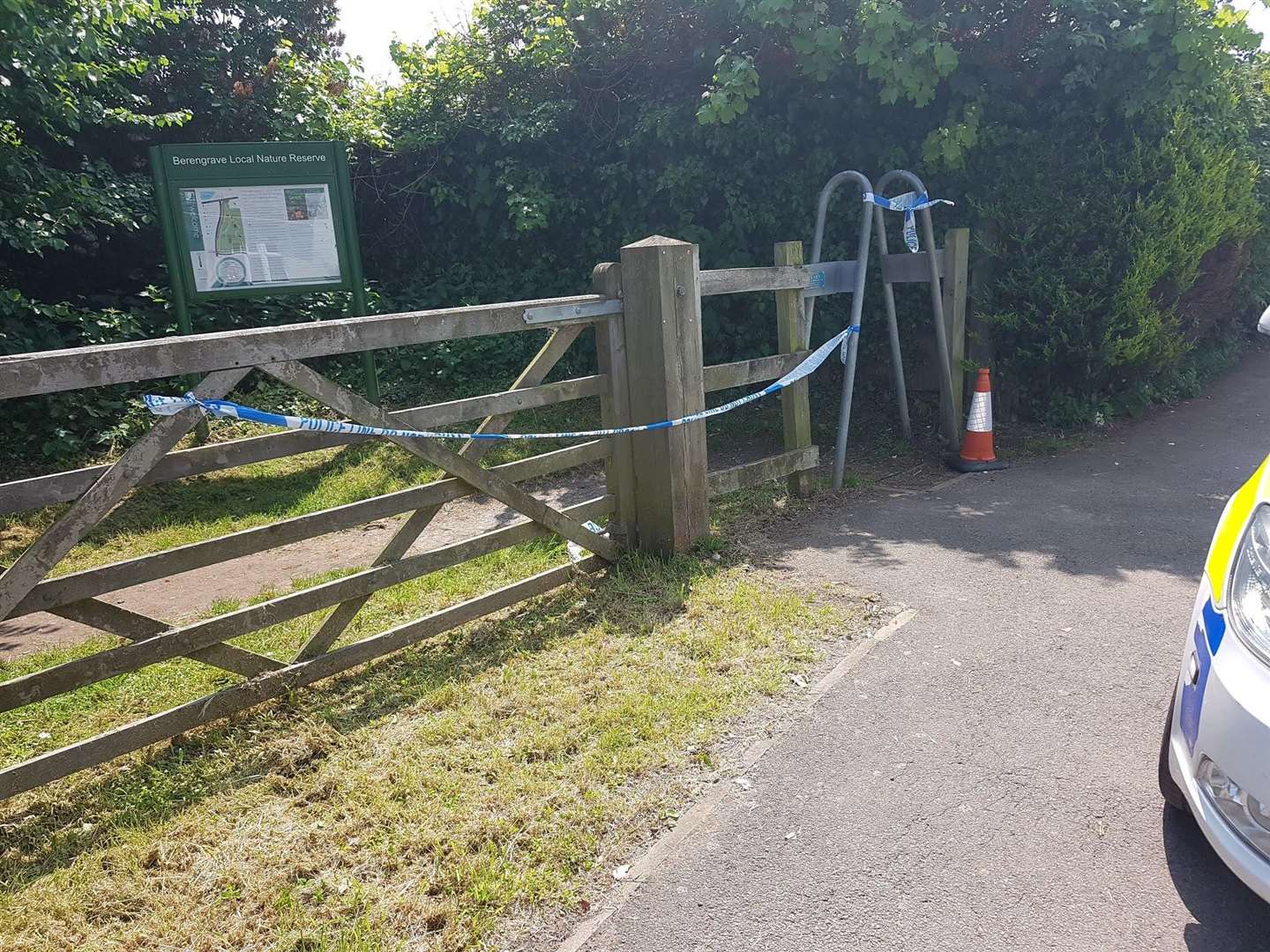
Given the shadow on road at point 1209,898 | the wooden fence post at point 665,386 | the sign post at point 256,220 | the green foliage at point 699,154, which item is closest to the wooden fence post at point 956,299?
the green foliage at point 699,154

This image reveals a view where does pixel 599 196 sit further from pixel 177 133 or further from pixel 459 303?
pixel 177 133

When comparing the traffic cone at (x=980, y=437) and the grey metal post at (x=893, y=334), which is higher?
the grey metal post at (x=893, y=334)

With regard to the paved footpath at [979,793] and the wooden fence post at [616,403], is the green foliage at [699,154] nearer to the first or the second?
the paved footpath at [979,793]

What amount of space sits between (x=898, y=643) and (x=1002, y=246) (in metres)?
4.72

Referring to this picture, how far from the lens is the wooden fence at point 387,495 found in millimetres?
3215

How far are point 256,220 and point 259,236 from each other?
0.43 ft

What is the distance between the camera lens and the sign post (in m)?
8.24

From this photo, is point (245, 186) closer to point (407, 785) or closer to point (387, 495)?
point (387, 495)

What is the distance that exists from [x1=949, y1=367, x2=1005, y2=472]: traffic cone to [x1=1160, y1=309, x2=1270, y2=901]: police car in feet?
15.3

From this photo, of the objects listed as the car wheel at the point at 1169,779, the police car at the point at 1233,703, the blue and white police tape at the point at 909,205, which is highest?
the blue and white police tape at the point at 909,205

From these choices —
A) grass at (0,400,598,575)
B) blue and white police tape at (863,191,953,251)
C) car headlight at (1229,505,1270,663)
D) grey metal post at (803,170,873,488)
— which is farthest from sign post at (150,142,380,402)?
car headlight at (1229,505,1270,663)

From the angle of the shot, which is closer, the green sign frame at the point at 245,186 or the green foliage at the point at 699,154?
the green foliage at the point at 699,154

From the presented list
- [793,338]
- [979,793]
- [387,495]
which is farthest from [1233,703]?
[793,338]

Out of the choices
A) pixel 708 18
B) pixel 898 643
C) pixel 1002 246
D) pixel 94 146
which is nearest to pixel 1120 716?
pixel 898 643
